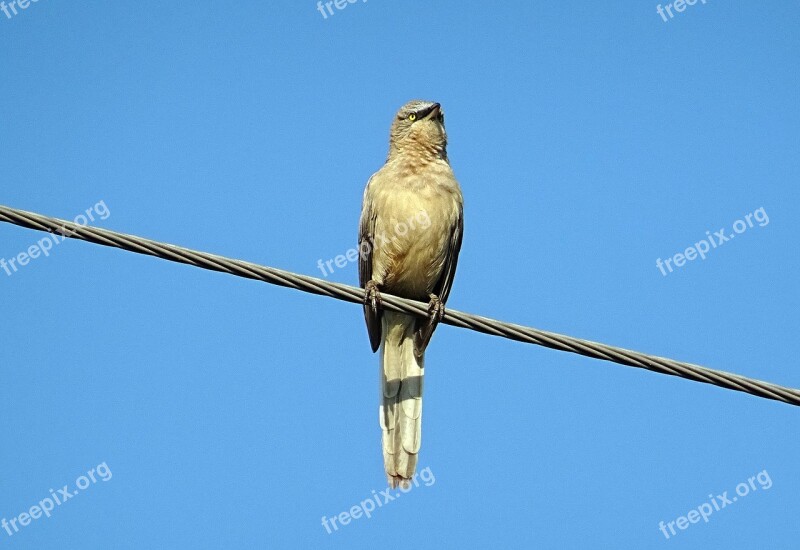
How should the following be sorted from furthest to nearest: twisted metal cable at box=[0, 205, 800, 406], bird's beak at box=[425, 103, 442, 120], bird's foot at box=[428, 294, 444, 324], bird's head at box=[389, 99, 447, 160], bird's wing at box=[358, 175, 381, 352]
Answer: bird's beak at box=[425, 103, 442, 120] < bird's head at box=[389, 99, 447, 160] < bird's wing at box=[358, 175, 381, 352] < bird's foot at box=[428, 294, 444, 324] < twisted metal cable at box=[0, 205, 800, 406]

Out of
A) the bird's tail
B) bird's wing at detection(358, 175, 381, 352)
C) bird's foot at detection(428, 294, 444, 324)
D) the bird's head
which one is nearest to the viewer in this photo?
bird's foot at detection(428, 294, 444, 324)

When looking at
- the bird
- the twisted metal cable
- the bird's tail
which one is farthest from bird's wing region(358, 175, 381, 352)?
the twisted metal cable

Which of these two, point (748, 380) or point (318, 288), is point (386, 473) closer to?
point (318, 288)

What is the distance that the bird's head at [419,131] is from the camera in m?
8.08

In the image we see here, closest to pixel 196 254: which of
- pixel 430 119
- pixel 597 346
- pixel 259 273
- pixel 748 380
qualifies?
pixel 259 273

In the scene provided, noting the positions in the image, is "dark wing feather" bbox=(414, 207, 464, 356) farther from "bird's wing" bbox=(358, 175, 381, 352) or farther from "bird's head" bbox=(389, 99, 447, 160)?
"bird's head" bbox=(389, 99, 447, 160)

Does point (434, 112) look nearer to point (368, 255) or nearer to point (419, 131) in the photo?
point (419, 131)

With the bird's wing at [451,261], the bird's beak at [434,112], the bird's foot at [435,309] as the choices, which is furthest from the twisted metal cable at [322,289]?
the bird's beak at [434,112]

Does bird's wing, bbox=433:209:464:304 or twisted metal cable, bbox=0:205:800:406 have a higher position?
bird's wing, bbox=433:209:464:304

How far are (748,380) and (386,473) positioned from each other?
10.6ft

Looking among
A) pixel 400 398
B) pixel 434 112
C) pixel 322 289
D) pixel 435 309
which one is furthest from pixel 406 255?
pixel 322 289

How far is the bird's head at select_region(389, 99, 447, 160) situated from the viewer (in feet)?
26.5

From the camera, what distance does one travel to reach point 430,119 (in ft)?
26.9

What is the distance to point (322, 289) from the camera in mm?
5070
